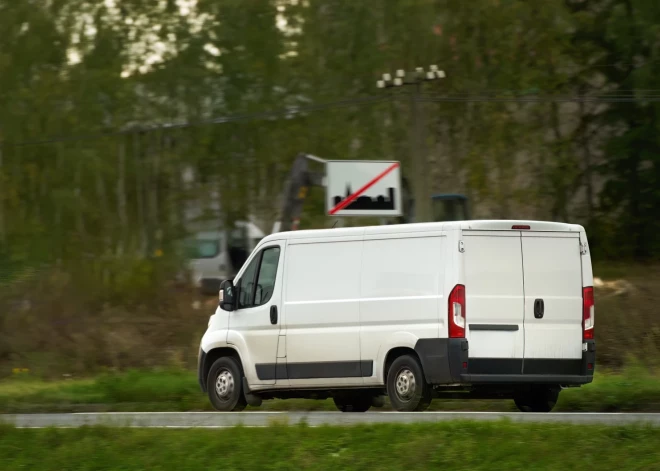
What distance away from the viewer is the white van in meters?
13.6

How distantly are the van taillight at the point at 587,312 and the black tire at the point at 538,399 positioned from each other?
30.9 inches

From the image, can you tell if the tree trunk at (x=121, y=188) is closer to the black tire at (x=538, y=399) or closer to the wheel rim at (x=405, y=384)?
the black tire at (x=538, y=399)

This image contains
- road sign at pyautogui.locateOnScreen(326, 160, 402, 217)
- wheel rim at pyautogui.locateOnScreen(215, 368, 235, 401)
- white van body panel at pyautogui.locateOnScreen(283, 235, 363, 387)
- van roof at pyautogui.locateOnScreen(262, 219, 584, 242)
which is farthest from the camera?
road sign at pyautogui.locateOnScreen(326, 160, 402, 217)

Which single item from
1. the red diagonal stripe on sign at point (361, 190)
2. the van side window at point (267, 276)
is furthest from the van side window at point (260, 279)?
the red diagonal stripe on sign at point (361, 190)

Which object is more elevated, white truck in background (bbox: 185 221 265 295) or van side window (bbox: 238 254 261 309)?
white truck in background (bbox: 185 221 265 295)

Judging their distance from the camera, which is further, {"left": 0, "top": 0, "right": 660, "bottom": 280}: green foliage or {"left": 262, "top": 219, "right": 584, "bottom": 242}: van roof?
{"left": 0, "top": 0, "right": 660, "bottom": 280}: green foliage

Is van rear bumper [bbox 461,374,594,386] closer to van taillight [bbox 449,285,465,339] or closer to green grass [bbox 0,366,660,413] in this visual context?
van taillight [bbox 449,285,465,339]

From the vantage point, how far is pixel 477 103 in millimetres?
37875

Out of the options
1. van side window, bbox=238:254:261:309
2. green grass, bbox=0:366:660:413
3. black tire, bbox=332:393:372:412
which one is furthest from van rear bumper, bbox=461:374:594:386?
van side window, bbox=238:254:261:309

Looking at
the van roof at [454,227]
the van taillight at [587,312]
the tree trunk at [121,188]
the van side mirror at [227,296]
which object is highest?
the tree trunk at [121,188]

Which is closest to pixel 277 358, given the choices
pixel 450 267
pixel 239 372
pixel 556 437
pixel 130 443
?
pixel 239 372

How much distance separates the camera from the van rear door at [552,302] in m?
14.0

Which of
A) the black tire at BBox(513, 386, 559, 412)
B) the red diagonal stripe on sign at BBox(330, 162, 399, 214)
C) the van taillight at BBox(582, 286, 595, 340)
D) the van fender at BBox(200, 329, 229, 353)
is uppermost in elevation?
the red diagonal stripe on sign at BBox(330, 162, 399, 214)

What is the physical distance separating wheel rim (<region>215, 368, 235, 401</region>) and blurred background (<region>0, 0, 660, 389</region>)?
61.5 ft
